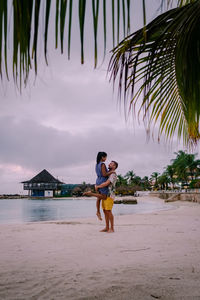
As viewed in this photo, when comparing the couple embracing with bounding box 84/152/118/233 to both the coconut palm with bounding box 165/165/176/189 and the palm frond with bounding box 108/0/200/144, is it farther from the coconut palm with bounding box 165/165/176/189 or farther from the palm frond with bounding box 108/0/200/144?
the coconut palm with bounding box 165/165/176/189

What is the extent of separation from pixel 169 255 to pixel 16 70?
120 inches

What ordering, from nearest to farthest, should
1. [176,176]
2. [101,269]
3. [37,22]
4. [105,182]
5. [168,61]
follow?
[37,22], [168,61], [101,269], [105,182], [176,176]

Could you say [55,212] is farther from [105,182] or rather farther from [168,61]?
[168,61]

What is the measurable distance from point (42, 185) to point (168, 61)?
84.1 metres

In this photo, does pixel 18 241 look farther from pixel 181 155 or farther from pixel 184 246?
pixel 181 155

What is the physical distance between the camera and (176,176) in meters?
73.4

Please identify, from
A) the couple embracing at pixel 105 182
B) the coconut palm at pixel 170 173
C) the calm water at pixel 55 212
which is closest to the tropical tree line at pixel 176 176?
the coconut palm at pixel 170 173

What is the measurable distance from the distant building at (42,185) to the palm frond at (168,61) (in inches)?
3256

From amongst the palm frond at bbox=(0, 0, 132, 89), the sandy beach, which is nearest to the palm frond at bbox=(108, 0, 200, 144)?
the palm frond at bbox=(0, 0, 132, 89)

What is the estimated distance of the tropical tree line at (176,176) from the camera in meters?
60.0

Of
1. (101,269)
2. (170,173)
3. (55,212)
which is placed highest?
(170,173)

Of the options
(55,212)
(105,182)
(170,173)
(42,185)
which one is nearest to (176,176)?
(170,173)

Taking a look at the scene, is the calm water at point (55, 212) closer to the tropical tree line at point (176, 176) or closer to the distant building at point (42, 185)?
the tropical tree line at point (176, 176)

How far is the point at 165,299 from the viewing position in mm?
1779
